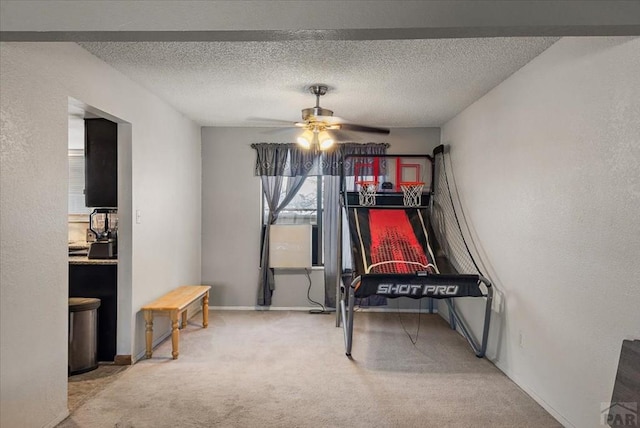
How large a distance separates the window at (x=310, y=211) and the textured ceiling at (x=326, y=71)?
1.33 meters

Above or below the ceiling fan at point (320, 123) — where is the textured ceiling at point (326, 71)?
above

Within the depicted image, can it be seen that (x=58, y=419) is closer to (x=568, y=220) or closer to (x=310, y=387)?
(x=310, y=387)

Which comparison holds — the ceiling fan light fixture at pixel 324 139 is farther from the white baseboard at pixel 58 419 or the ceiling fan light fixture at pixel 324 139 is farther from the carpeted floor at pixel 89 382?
the white baseboard at pixel 58 419

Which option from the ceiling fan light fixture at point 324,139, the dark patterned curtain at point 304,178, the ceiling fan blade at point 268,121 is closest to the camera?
the ceiling fan light fixture at point 324,139

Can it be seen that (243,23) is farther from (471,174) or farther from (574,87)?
(471,174)

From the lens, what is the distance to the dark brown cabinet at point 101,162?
3.97 meters

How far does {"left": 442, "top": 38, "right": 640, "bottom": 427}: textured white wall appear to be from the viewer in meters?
2.28

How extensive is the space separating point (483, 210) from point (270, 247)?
288 cm

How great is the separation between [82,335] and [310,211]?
3.28 metres

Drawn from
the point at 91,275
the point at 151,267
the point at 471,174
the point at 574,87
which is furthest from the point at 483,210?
the point at 91,275

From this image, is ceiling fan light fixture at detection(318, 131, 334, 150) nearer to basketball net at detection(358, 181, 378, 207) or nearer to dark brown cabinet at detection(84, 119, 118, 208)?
basketball net at detection(358, 181, 378, 207)

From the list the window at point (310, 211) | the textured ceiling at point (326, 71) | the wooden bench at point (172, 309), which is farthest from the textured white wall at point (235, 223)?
the wooden bench at point (172, 309)

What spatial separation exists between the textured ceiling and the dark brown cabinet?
585 millimetres

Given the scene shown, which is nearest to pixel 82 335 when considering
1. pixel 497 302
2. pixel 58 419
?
pixel 58 419
